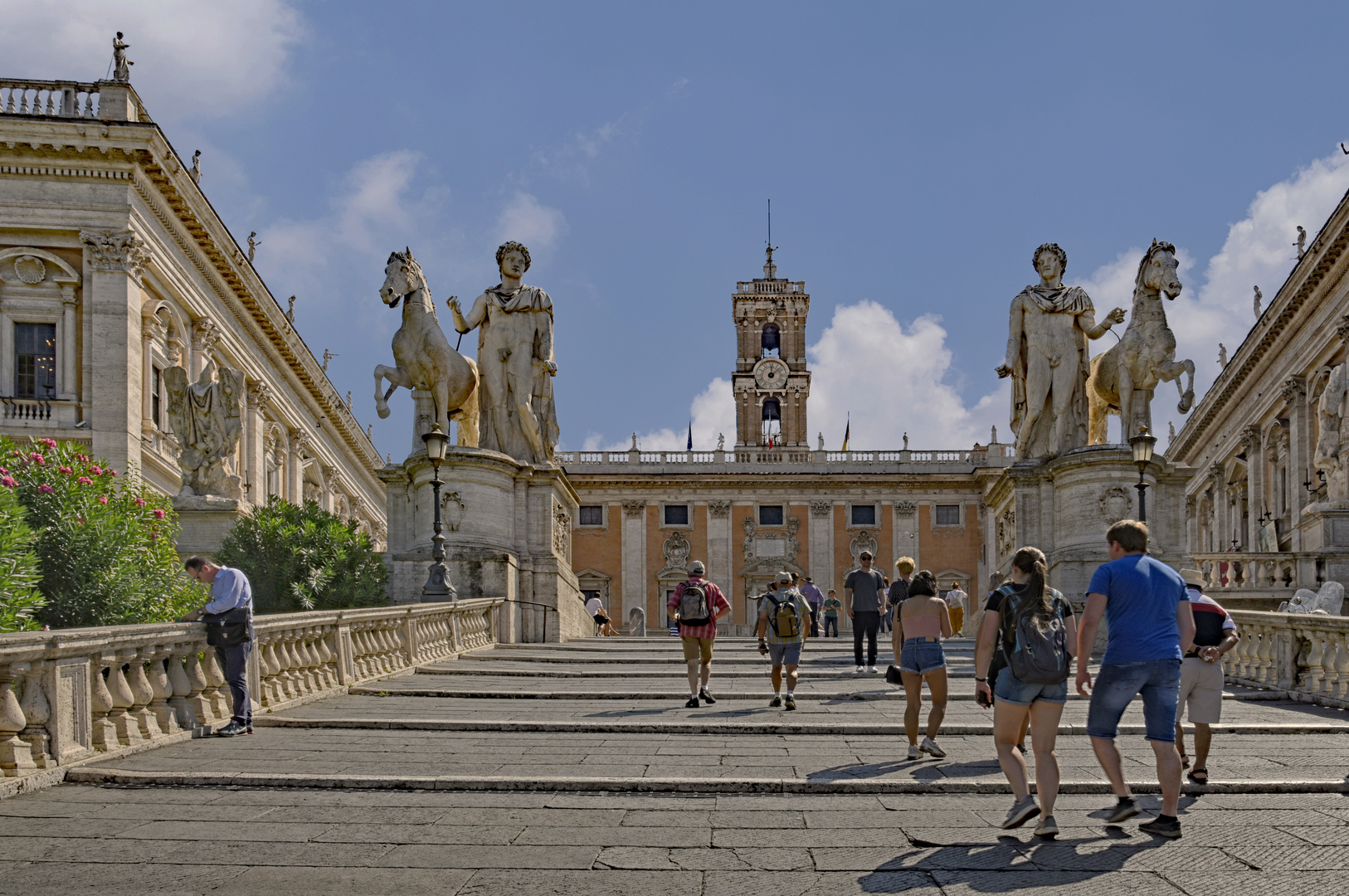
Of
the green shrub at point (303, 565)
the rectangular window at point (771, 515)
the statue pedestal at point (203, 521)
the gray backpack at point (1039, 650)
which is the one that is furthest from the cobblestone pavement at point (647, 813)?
the rectangular window at point (771, 515)

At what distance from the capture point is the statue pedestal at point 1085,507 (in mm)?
19359

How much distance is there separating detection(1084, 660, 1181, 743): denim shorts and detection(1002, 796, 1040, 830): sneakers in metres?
0.50

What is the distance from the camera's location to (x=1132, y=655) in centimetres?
660

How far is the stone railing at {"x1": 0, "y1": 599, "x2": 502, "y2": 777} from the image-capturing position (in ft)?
25.1

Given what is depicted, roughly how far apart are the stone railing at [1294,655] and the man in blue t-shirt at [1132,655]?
6657 millimetres

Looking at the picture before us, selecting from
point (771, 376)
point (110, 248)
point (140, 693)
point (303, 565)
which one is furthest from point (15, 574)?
point (771, 376)

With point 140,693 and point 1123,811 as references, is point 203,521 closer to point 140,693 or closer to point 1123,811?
point 140,693

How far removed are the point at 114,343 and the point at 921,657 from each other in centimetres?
2624

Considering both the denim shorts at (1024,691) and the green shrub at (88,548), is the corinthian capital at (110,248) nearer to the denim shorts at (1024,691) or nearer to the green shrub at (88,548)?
the green shrub at (88,548)

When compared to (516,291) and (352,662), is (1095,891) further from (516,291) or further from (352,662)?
(516,291)

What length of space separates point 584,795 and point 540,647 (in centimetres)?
1195

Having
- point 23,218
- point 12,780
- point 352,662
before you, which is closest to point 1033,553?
point 12,780

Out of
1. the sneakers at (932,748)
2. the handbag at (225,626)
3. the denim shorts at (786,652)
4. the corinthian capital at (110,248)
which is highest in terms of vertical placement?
the corinthian capital at (110,248)

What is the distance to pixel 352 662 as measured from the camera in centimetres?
1343
